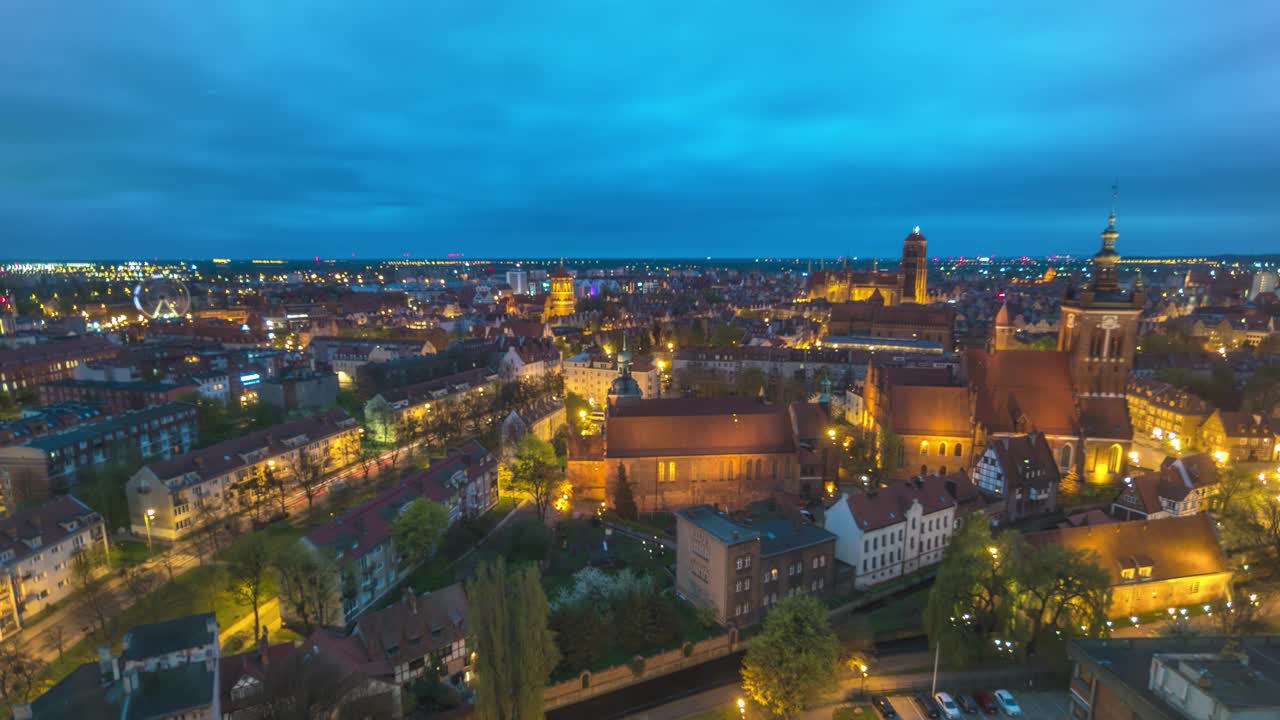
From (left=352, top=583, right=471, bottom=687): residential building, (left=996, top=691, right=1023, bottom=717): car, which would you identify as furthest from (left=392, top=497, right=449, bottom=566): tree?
(left=996, top=691, right=1023, bottom=717): car

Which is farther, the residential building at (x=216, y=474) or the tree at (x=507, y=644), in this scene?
the residential building at (x=216, y=474)

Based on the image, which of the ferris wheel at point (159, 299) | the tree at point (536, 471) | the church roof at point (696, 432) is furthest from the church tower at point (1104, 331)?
the ferris wheel at point (159, 299)

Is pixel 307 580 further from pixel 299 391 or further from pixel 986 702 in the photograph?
pixel 299 391

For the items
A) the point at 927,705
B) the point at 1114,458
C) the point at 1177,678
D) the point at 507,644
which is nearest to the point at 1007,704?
the point at 927,705

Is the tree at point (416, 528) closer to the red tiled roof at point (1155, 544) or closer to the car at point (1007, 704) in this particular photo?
the car at point (1007, 704)

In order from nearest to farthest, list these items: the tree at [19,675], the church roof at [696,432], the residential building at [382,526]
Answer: the tree at [19,675]
the residential building at [382,526]
the church roof at [696,432]
